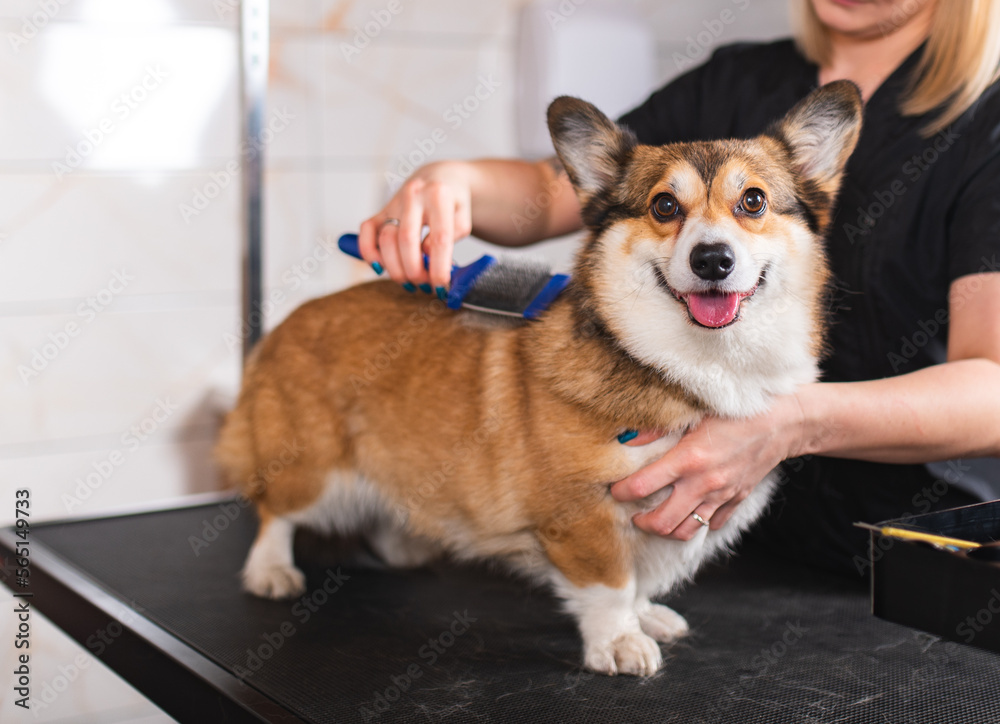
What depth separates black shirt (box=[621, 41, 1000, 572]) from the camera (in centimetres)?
143

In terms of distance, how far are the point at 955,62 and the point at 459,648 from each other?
1249 mm

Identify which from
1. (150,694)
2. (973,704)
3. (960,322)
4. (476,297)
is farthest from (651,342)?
(150,694)

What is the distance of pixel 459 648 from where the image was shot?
→ 1.30m

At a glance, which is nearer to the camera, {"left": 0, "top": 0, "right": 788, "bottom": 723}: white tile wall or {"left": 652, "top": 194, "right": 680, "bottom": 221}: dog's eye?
{"left": 652, "top": 194, "right": 680, "bottom": 221}: dog's eye

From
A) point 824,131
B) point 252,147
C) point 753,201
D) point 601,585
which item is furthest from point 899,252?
point 252,147

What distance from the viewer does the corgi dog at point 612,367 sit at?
1213 mm

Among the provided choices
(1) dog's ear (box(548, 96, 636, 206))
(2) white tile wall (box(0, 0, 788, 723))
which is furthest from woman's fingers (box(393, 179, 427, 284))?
(2) white tile wall (box(0, 0, 788, 723))

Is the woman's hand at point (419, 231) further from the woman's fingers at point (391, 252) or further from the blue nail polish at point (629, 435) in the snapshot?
the blue nail polish at point (629, 435)

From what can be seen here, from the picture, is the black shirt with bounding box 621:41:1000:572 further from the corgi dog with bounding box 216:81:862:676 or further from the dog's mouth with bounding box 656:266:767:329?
the dog's mouth with bounding box 656:266:767:329

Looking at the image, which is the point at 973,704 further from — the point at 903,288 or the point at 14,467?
the point at 14,467

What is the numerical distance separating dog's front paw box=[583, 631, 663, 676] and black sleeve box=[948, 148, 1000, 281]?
76 cm

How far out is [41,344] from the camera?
265 centimetres

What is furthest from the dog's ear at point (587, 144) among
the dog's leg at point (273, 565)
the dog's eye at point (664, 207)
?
the dog's leg at point (273, 565)

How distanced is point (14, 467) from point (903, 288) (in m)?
2.47
